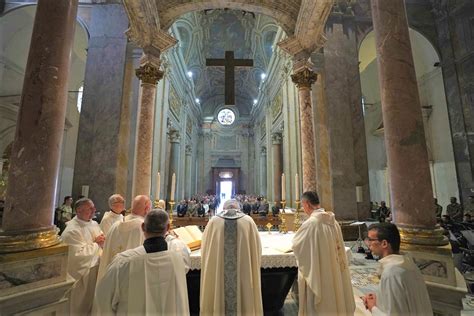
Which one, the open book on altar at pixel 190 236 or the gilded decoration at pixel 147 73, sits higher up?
the gilded decoration at pixel 147 73

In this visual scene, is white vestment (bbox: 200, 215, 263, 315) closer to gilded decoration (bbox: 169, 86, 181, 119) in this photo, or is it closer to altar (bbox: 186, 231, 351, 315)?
altar (bbox: 186, 231, 351, 315)

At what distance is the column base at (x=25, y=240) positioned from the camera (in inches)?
88.2

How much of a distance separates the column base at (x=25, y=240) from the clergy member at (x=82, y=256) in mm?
266

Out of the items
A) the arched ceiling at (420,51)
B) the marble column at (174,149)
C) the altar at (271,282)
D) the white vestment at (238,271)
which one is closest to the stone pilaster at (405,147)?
the altar at (271,282)

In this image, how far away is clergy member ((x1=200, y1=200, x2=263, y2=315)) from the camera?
2.52 meters

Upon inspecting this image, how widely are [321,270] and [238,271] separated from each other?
892 mm

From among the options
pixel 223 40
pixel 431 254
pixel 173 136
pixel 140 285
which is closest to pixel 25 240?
pixel 140 285

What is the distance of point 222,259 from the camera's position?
2566 millimetres

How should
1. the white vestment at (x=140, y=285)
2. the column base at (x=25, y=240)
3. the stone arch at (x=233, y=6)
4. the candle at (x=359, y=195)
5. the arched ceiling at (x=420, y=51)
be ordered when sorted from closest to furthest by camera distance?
the white vestment at (x=140, y=285), the column base at (x=25, y=240), the stone arch at (x=233, y=6), the candle at (x=359, y=195), the arched ceiling at (x=420, y=51)

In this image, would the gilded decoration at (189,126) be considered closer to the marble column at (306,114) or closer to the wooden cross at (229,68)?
the wooden cross at (229,68)

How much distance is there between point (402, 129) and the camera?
2.89 meters

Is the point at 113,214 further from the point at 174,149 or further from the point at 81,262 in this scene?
A: the point at 174,149

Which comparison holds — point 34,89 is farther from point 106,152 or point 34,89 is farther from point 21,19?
point 21,19

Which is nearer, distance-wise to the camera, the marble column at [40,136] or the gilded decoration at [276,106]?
the marble column at [40,136]
